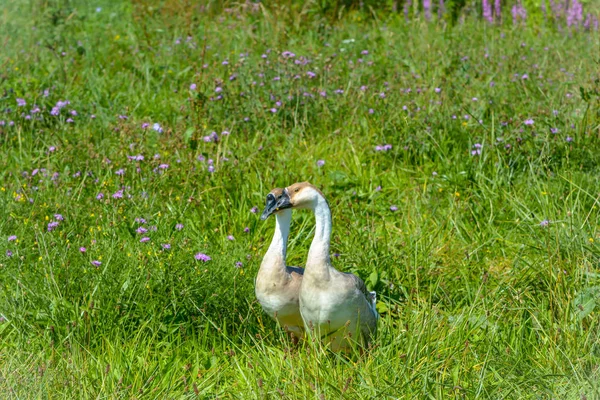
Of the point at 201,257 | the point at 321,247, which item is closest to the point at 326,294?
the point at 321,247

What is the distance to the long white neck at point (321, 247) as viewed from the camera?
3824 millimetres

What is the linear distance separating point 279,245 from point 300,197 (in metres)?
0.33

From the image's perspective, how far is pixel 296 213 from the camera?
5316 mm

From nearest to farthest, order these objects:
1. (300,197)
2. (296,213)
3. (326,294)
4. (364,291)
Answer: (326,294) → (300,197) → (364,291) → (296,213)

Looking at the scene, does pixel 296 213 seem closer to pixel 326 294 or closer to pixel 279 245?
pixel 279 245

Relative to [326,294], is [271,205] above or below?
above

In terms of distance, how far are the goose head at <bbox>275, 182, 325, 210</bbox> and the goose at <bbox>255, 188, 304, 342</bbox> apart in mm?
47

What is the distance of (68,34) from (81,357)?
17.4ft

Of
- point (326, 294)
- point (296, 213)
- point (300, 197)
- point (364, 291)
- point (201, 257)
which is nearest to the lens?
point (326, 294)

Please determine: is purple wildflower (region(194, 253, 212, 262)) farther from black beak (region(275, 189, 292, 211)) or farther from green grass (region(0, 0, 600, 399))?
black beak (region(275, 189, 292, 211))

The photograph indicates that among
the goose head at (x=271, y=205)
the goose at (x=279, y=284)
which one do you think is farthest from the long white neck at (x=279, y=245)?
the goose head at (x=271, y=205)

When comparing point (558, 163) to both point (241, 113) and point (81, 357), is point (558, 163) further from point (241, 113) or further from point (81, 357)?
point (81, 357)

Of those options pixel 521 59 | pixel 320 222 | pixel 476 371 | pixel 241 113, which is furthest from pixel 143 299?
pixel 521 59

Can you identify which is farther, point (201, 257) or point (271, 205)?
point (201, 257)
